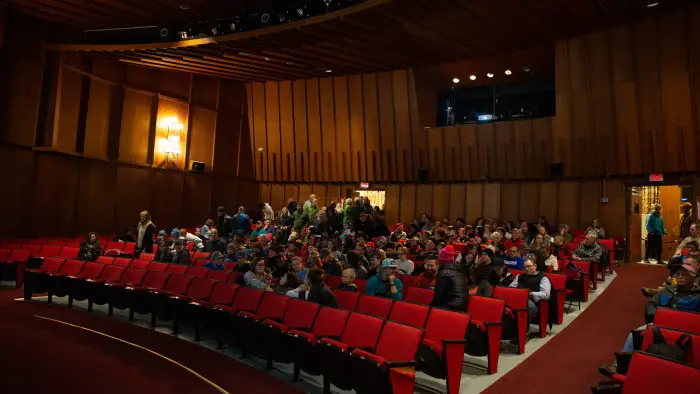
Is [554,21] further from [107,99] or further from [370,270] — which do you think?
[107,99]

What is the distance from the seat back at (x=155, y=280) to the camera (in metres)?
6.89

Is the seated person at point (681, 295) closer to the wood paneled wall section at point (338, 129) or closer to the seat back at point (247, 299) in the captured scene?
the seat back at point (247, 299)

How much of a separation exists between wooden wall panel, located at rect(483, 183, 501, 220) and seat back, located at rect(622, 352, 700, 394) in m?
10.6

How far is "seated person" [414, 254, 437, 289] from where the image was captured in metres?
5.68

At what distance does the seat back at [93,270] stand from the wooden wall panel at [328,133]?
9036mm

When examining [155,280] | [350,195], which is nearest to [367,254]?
[155,280]

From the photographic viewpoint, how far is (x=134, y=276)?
7.29m

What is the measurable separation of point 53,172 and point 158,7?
4.77m

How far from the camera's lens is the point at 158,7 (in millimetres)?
11242

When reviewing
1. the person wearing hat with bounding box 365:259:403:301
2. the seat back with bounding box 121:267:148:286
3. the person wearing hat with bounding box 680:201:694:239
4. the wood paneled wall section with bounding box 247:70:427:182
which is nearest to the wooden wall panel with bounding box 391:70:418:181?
the wood paneled wall section with bounding box 247:70:427:182

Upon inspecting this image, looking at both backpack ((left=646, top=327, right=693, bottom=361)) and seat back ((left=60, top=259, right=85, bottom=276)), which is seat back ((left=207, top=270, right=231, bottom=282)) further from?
backpack ((left=646, top=327, right=693, bottom=361))

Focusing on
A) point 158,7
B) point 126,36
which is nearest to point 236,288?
point 158,7

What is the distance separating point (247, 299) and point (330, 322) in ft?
4.98

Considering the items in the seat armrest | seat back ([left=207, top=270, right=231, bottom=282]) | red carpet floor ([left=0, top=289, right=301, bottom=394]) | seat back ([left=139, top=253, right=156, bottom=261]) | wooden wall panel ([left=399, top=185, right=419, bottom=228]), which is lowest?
red carpet floor ([left=0, top=289, right=301, bottom=394])
